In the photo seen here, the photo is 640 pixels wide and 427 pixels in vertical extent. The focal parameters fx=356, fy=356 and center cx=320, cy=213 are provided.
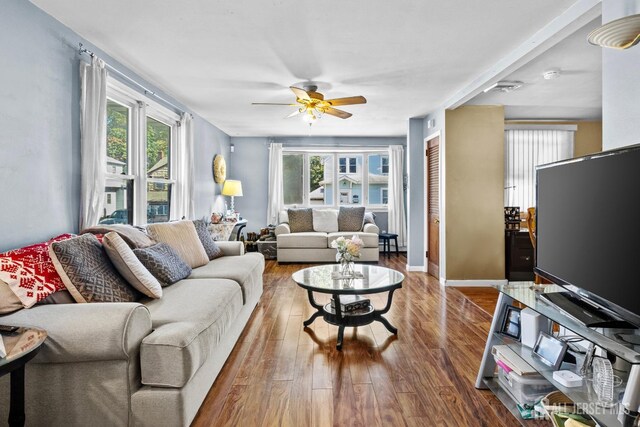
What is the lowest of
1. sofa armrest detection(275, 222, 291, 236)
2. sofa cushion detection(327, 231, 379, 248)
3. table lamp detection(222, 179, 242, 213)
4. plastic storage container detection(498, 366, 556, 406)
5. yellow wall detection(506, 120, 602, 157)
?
plastic storage container detection(498, 366, 556, 406)

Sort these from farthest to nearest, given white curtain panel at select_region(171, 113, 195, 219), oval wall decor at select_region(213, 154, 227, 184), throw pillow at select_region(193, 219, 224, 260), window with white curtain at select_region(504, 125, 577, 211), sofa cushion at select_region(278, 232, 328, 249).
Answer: sofa cushion at select_region(278, 232, 328, 249) → oval wall decor at select_region(213, 154, 227, 184) → window with white curtain at select_region(504, 125, 577, 211) → white curtain panel at select_region(171, 113, 195, 219) → throw pillow at select_region(193, 219, 224, 260)

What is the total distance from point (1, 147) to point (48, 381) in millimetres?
1378

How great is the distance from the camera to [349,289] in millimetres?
2771

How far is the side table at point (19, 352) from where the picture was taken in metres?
1.31

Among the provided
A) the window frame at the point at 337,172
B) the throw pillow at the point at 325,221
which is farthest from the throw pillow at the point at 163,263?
the window frame at the point at 337,172

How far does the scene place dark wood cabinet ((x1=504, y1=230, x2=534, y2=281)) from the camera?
479 centimetres

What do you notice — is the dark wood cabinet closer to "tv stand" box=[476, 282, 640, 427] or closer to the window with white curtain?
the window with white curtain

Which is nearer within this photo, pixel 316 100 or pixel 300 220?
pixel 316 100

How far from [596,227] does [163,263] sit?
2.62 metres

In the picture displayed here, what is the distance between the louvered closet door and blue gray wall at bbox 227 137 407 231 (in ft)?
7.52

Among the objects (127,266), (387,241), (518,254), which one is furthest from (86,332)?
(387,241)

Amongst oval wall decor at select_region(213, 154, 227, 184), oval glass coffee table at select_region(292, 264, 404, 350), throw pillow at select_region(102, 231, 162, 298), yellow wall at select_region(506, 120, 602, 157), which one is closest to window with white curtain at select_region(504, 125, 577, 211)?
yellow wall at select_region(506, 120, 602, 157)

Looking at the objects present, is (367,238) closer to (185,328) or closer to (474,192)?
(474,192)

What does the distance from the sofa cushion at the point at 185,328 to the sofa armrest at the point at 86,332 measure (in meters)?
0.11
